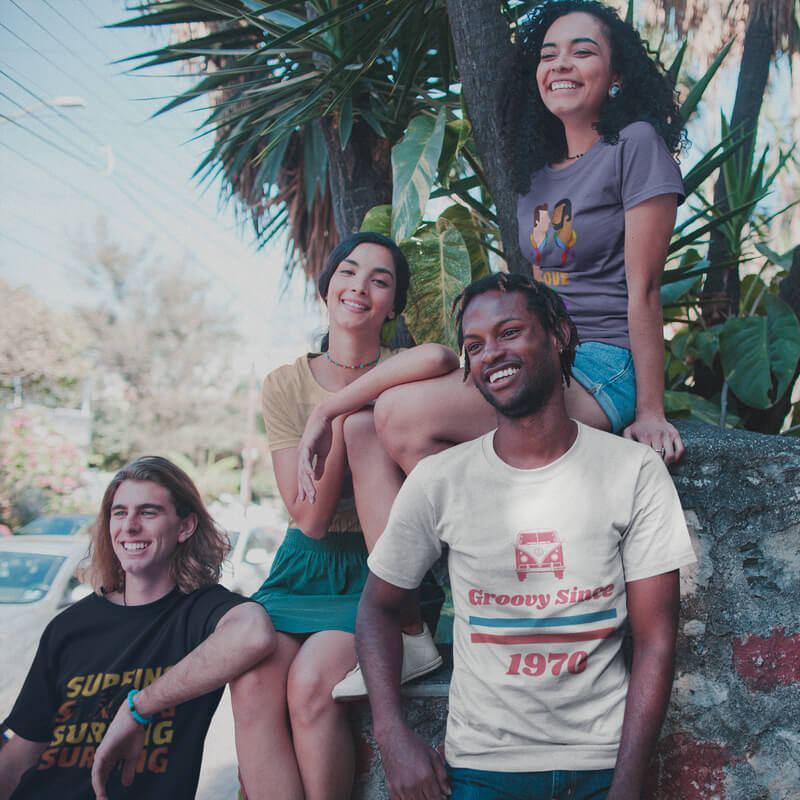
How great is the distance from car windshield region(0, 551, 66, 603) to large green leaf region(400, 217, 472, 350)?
357 centimetres

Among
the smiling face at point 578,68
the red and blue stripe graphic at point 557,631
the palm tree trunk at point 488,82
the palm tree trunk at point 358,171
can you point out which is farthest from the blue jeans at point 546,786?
the palm tree trunk at point 358,171

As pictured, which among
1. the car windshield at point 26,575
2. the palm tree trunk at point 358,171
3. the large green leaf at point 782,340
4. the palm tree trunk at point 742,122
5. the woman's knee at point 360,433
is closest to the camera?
the woman's knee at point 360,433

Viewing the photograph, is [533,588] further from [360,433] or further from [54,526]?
[54,526]

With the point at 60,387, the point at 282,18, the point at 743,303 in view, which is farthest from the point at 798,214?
the point at 60,387

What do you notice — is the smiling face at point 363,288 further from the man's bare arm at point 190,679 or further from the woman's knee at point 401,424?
the man's bare arm at point 190,679

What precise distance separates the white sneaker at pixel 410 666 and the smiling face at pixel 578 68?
1.48m

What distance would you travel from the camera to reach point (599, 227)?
1895 mm

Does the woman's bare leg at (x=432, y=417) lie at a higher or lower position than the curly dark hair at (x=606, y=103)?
lower

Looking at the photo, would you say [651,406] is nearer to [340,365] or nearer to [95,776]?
[340,365]

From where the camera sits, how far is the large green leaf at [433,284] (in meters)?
2.70

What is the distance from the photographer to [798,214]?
32.3ft

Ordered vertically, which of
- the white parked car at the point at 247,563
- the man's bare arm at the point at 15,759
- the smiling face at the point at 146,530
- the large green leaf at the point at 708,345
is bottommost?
the white parked car at the point at 247,563

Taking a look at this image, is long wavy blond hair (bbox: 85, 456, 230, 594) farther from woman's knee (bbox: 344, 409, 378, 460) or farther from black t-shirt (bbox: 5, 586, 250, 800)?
woman's knee (bbox: 344, 409, 378, 460)

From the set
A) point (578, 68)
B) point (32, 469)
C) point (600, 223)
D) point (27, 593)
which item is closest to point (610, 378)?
point (600, 223)
